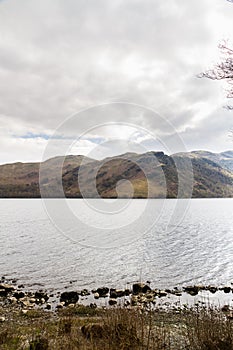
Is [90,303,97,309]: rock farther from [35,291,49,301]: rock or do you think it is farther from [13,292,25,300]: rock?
[13,292,25,300]: rock

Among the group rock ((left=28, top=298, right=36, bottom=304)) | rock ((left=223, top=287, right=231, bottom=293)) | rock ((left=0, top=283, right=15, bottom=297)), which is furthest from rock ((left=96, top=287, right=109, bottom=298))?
rock ((left=223, top=287, right=231, bottom=293))

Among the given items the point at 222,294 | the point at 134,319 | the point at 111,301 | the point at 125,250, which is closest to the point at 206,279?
the point at 222,294

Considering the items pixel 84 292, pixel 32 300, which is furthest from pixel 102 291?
pixel 32 300

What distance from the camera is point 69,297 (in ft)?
75.5

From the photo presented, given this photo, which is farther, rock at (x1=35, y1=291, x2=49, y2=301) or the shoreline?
rock at (x1=35, y1=291, x2=49, y2=301)

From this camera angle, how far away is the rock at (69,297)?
877 inches

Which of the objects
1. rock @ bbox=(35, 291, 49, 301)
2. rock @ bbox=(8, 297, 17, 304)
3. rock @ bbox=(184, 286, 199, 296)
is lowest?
rock @ bbox=(8, 297, 17, 304)

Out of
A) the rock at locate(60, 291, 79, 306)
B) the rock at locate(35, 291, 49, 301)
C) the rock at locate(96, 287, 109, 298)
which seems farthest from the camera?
the rock at locate(96, 287, 109, 298)

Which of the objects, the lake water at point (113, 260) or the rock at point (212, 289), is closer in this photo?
the rock at point (212, 289)

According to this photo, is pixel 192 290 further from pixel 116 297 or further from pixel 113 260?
pixel 113 260

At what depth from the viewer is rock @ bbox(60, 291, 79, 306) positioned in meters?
22.3

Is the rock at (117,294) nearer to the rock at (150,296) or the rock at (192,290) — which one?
the rock at (150,296)

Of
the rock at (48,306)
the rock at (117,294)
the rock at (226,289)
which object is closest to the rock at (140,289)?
the rock at (117,294)

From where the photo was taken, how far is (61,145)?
2448 cm
